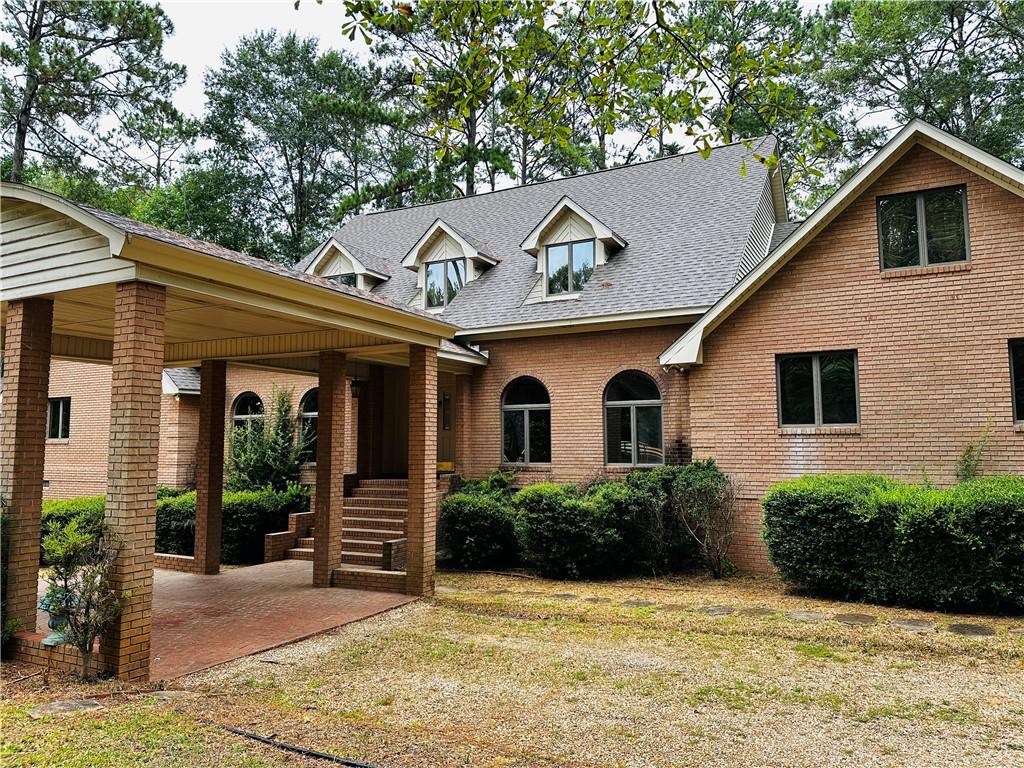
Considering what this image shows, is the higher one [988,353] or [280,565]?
[988,353]

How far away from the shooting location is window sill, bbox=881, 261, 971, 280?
435 inches

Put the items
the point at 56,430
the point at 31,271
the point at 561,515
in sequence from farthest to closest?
the point at 56,430 → the point at 561,515 → the point at 31,271

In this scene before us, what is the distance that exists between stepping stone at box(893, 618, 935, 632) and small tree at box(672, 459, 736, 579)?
3.49 m

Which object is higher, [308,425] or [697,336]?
[697,336]

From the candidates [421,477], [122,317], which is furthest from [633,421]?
[122,317]

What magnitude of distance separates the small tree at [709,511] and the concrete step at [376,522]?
4939mm

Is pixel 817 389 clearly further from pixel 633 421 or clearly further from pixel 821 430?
pixel 633 421

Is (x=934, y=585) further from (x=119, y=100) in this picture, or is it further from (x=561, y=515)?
(x=119, y=100)

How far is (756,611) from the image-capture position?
912 centimetres

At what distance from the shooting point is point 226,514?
13.6m

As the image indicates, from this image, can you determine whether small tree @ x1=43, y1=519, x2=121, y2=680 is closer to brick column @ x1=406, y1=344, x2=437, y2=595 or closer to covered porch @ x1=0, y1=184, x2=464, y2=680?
covered porch @ x1=0, y1=184, x2=464, y2=680

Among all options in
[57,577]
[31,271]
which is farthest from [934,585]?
[31,271]

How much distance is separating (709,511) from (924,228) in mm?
5751

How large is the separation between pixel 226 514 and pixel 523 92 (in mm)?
10696
